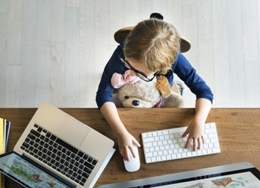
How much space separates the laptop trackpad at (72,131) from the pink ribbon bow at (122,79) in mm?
208

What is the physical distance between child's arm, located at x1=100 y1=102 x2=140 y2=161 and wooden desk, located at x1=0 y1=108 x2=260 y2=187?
23mm

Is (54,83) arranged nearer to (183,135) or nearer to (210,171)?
(183,135)

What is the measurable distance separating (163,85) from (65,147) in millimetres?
416

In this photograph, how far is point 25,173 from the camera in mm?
844

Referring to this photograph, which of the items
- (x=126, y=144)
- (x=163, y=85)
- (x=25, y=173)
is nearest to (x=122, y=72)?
(x=163, y=85)

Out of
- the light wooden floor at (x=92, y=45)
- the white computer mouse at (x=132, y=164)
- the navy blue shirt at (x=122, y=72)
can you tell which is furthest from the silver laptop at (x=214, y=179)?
the light wooden floor at (x=92, y=45)

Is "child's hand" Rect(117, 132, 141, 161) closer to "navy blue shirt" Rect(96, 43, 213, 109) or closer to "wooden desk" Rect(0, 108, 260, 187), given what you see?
"wooden desk" Rect(0, 108, 260, 187)

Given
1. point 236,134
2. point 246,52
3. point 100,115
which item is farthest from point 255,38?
point 100,115

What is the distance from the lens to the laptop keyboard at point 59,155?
88 cm

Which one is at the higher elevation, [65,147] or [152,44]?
[152,44]

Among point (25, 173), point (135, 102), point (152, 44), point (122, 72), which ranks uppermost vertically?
point (152, 44)

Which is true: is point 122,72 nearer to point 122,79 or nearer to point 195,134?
point 122,79

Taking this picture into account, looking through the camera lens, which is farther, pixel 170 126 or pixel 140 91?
pixel 140 91

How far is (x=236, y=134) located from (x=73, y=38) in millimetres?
1047
